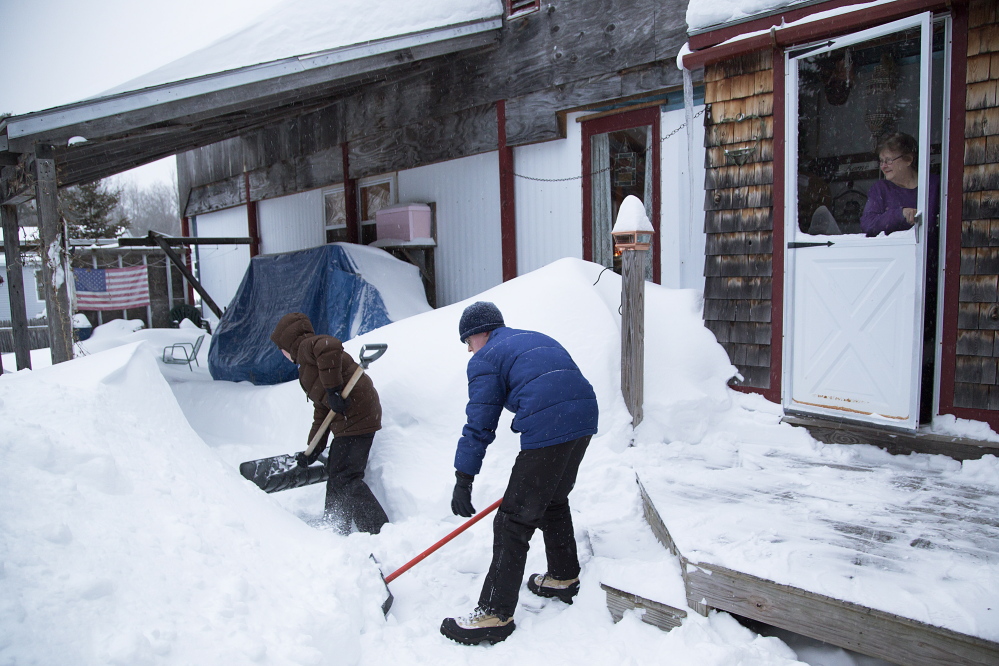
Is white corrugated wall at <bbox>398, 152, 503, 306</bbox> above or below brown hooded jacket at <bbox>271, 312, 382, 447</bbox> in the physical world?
above

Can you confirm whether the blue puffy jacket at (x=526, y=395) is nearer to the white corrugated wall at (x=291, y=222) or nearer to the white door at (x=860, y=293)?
the white door at (x=860, y=293)

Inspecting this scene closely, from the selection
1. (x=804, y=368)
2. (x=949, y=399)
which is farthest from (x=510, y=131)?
(x=949, y=399)

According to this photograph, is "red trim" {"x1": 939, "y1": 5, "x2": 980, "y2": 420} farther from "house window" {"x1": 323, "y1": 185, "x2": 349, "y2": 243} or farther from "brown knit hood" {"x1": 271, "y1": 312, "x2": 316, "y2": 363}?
"house window" {"x1": 323, "y1": 185, "x2": 349, "y2": 243}

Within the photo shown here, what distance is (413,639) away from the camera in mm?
2783

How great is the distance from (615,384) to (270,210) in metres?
9.98

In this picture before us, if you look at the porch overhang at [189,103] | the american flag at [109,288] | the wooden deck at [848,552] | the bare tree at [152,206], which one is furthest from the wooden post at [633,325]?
the bare tree at [152,206]

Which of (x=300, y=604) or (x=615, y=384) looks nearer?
(x=300, y=604)

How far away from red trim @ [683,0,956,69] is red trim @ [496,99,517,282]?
3068mm

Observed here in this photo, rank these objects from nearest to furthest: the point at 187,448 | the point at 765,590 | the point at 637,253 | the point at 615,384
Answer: the point at 765,590
the point at 187,448
the point at 637,253
the point at 615,384

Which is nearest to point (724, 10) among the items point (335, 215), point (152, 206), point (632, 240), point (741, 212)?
point (741, 212)

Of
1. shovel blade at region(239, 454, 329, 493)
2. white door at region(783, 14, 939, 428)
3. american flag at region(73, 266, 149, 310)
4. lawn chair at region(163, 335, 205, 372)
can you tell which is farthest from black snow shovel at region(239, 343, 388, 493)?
american flag at region(73, 266, 149, 310)

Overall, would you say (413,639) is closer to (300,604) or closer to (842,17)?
(300,604)

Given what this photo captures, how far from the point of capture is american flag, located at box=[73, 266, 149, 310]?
15.5 metres

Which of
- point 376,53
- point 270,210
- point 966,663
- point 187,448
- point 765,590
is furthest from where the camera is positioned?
point 270,210
